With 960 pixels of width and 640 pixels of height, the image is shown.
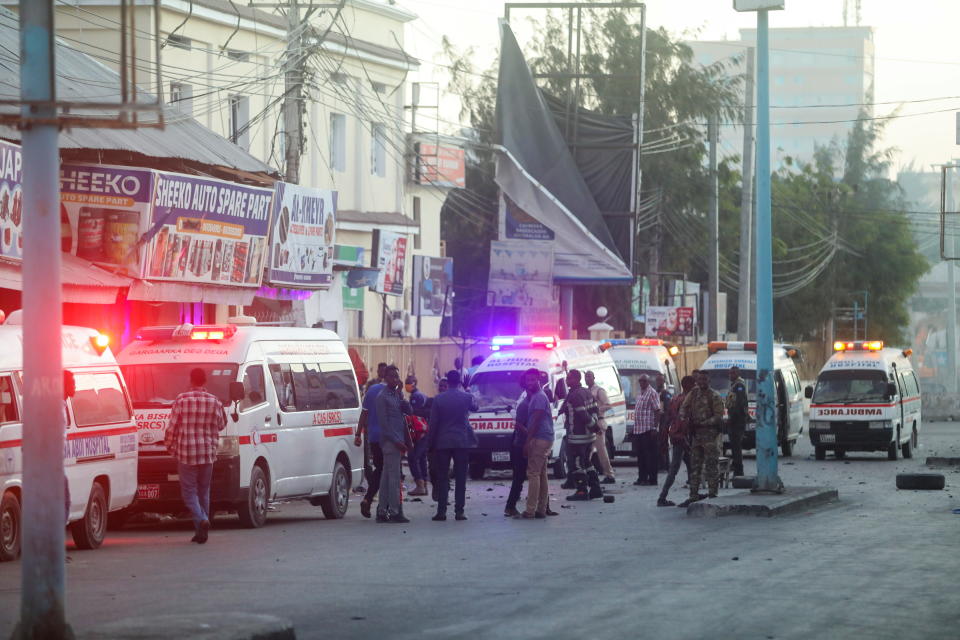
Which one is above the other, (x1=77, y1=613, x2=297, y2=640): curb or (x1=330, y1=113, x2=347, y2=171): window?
(x1=330, y1=113, x2=347, y2=171): window

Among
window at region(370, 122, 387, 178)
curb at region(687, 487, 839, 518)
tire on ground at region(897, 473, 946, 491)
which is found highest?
window at region(370, 122, 387, 178)

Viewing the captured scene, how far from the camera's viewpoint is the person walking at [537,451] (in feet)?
64.8

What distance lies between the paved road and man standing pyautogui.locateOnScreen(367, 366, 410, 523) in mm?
433

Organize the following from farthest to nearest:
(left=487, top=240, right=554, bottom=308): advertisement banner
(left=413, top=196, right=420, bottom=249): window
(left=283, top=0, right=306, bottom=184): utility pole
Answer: (left=413, top=196, right=420, bottom=249): window
(left=487, top=240, right=554, bottom=308): advertisement banner
(left=283, top=0, right=306, bottom=184): utility pole

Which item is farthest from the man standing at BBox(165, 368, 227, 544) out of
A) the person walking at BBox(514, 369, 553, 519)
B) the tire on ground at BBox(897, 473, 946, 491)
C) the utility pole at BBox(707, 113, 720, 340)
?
the utility pole at BBox(707, 113, 720, 340)

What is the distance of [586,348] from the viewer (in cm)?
3148

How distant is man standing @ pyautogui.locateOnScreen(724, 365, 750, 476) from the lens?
25234 mm

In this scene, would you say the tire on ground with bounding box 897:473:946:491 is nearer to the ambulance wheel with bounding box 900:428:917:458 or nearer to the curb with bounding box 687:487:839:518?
the curb with bounding box 687:487:839:518

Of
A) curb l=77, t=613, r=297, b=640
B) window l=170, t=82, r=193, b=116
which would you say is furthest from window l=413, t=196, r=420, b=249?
curb l=77, t=613, r=297, b=640

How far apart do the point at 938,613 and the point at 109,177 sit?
53.7 ft

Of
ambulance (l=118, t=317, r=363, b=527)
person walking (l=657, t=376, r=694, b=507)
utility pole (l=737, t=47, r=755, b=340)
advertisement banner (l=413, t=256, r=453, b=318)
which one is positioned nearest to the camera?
ambulance (l=118, t=317, r=363, b=527)

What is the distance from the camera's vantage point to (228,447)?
1830 centimetres

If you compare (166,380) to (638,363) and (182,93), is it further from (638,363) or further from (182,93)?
(182,93)

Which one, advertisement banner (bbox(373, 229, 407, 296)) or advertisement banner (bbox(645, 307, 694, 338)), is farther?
advertisement banner (bbox(645, 307, 694, 338))
